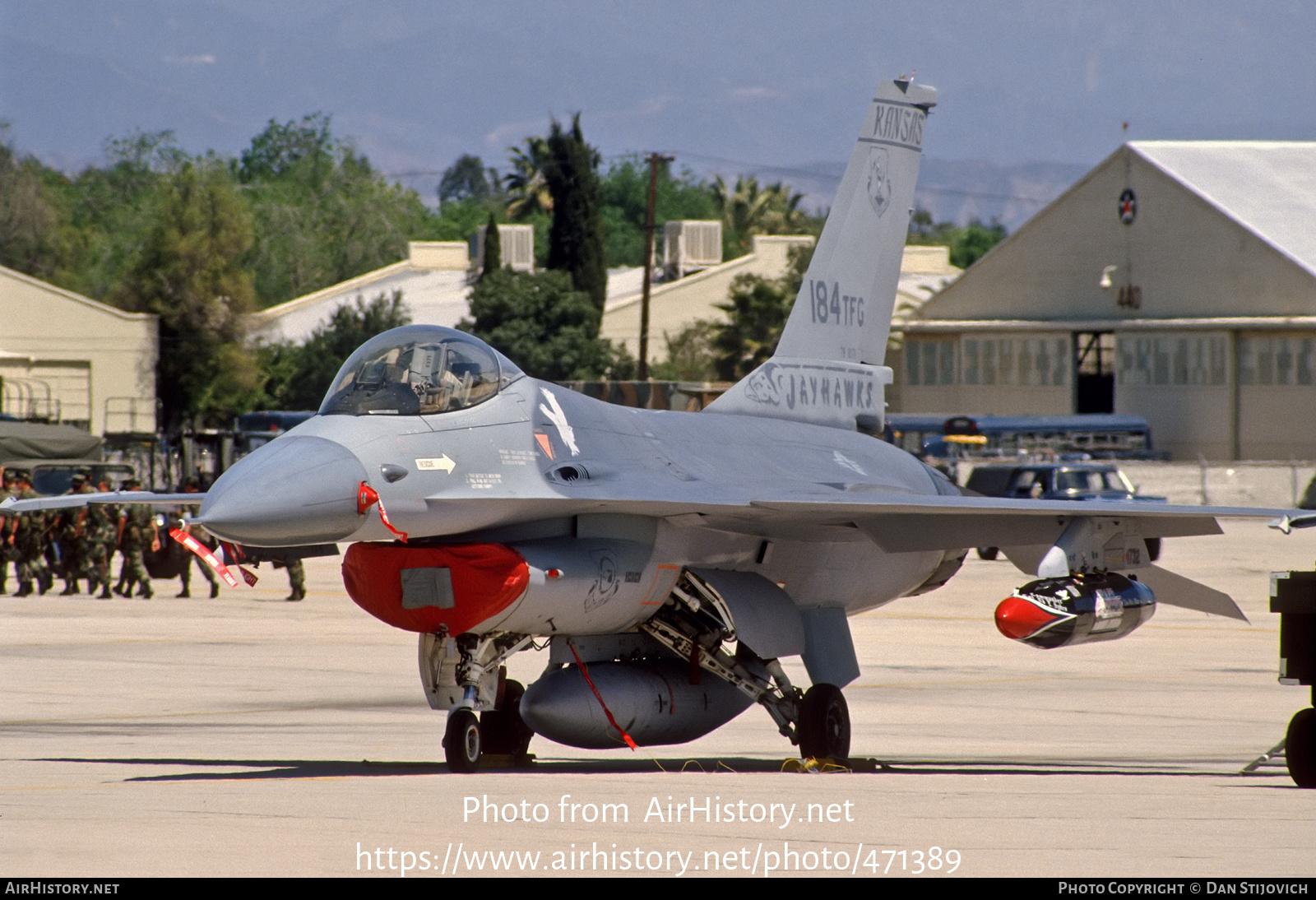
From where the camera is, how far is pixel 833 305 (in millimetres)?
17250

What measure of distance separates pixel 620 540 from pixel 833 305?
5.11 metres

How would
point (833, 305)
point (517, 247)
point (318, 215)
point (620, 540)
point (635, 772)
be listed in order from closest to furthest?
point (635, 772)
point (620, 540)
point (833, 305)
point (517, 247)
point (318, 215)

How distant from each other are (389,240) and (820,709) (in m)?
95.7

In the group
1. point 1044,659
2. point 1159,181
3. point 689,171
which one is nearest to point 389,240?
point 689,171

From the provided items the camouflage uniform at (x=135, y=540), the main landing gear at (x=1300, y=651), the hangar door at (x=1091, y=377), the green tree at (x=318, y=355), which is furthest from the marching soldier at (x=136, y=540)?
the hangar door at (x=1091, y=377)

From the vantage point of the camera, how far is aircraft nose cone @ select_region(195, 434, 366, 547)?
10.7 meters

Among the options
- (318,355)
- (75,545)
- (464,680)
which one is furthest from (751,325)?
(464,680)

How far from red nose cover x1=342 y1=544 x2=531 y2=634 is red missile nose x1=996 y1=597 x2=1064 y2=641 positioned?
11.1ft

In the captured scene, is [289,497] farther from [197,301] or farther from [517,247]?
[517,247]

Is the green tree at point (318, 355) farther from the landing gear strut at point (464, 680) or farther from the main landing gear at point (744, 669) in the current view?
the landing gear strut at point (464, 680)

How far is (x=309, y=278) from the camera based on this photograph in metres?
101

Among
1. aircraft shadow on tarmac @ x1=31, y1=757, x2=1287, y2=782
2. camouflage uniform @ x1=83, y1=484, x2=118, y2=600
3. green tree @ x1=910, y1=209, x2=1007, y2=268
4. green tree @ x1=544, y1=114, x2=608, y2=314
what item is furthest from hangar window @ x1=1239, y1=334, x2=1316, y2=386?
green tree @ x1=910, y1=209, x2=1007, y2=268

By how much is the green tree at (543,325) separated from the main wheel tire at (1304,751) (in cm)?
5814

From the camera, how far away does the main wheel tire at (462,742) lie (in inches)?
484
